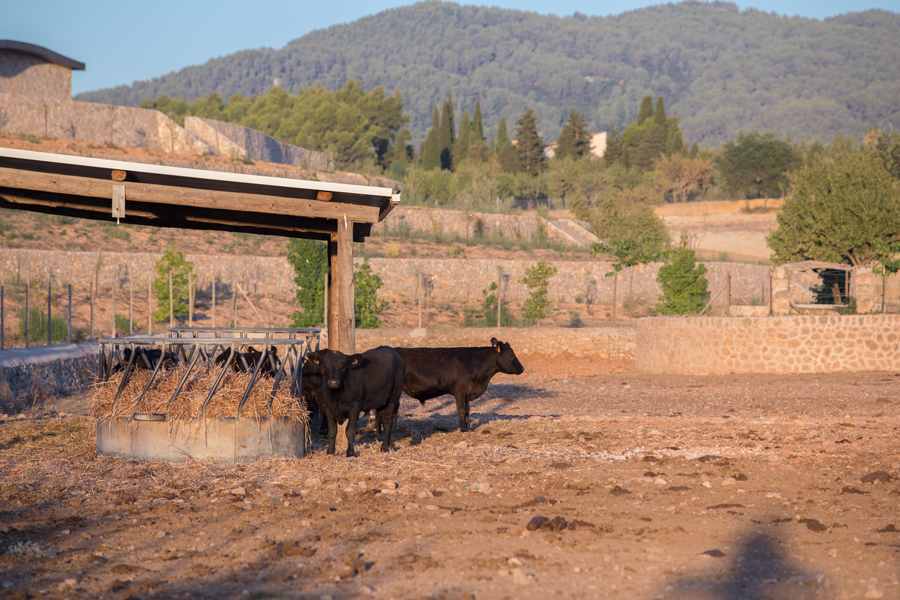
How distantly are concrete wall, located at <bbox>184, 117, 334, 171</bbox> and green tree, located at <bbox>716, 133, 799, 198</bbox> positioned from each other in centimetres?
3924

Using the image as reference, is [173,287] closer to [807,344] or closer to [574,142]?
[807,344]

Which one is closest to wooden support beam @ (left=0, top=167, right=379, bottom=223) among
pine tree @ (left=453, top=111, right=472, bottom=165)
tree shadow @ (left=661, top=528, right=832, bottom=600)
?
tree shadow @ (left=661, top=528, right=832, bottom=600)

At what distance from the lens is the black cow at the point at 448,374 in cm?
1418

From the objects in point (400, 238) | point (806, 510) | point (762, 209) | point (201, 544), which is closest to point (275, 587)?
point (201, 544)

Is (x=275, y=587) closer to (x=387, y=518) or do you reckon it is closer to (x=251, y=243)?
(x=387, y=518)

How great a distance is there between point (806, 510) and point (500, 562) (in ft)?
9.97

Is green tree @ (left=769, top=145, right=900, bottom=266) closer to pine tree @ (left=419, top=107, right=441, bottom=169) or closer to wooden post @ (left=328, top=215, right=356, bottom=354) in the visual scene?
wooden post @ (left=328, top=215, right=356, bottom=354)

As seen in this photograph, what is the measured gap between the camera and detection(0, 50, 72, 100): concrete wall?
53.5 meters

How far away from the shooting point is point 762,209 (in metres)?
82.1

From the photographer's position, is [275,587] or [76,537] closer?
[275,587]

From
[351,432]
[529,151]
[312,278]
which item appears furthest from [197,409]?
[529,151]

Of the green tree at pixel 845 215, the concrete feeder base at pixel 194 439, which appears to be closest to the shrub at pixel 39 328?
the concrete feeder base at pixel 194 439

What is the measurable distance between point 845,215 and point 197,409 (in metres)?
30.3

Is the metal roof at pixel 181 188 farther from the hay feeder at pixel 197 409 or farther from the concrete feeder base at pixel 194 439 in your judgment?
the concrete feeder base at pixel 194 439
